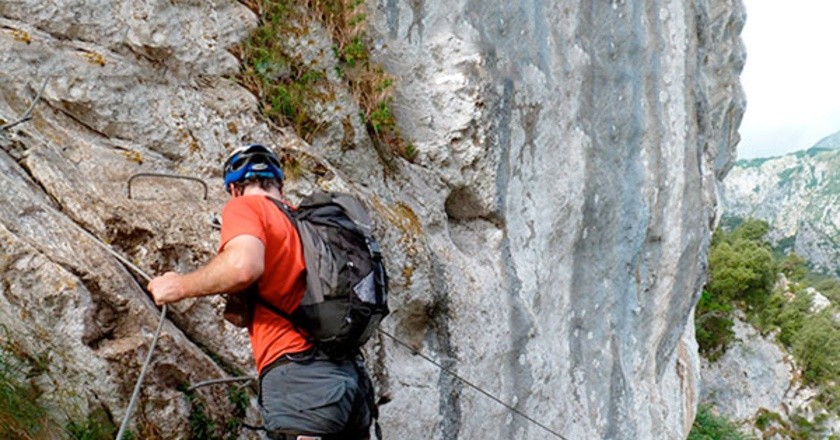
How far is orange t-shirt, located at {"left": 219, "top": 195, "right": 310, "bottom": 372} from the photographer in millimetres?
3961

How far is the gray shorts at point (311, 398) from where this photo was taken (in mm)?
3953

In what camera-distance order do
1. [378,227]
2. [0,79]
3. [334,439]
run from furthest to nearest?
[378,227], [0,79], [334,439]

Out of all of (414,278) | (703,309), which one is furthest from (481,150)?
(703,309)

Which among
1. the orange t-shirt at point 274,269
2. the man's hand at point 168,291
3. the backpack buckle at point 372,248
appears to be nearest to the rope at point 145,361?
the man's hand at point 168,291

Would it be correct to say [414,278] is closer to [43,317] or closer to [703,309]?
[43,317]

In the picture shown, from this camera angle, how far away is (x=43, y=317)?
441cm

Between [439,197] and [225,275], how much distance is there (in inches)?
160

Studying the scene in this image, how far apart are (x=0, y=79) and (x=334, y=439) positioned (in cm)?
367

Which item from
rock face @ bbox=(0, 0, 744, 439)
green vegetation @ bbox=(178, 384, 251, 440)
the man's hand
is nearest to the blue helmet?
the man's hand

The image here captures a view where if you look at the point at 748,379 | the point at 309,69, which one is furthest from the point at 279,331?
the point at 748,379

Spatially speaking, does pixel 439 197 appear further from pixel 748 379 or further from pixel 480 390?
pixel 748 379

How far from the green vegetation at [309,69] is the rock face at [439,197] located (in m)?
0.15

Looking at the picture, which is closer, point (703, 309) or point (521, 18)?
point (521, 18)

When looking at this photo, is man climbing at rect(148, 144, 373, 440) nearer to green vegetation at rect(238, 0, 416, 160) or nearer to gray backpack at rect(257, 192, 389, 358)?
gray backpack at rect(257, 192, 389, 358)
